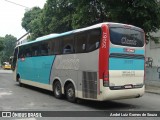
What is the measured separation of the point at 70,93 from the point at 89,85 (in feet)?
5.64

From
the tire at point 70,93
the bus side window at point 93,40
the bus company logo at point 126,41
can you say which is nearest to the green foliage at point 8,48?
the tire at point 70,93

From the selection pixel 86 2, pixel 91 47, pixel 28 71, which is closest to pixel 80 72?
pixel 91 47

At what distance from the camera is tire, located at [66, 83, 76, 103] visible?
13406mm

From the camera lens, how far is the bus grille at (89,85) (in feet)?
39.0

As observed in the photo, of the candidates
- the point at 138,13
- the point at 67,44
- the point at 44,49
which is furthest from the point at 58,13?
the point at 67,44

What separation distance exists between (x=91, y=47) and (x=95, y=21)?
13081 millimetres

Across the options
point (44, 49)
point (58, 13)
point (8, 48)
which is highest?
point (8, 48)

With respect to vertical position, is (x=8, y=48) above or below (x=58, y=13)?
above

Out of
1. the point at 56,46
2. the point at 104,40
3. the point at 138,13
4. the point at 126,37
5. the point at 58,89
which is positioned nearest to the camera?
the point at 104,40

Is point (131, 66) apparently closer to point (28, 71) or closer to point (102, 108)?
point (102, 108)

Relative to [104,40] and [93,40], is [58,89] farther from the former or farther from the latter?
[104,40]

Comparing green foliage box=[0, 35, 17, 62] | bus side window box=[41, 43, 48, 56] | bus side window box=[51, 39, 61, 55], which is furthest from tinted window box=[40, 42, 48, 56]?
Answer: green foliage box=[0, 35, 17, 62]

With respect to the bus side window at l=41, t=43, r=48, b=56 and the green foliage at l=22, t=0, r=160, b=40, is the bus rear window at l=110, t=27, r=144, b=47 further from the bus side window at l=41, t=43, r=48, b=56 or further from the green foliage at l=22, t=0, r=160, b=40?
the green foliage at l=22, t=0, r=160, b=40

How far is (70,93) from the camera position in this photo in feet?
44.9
